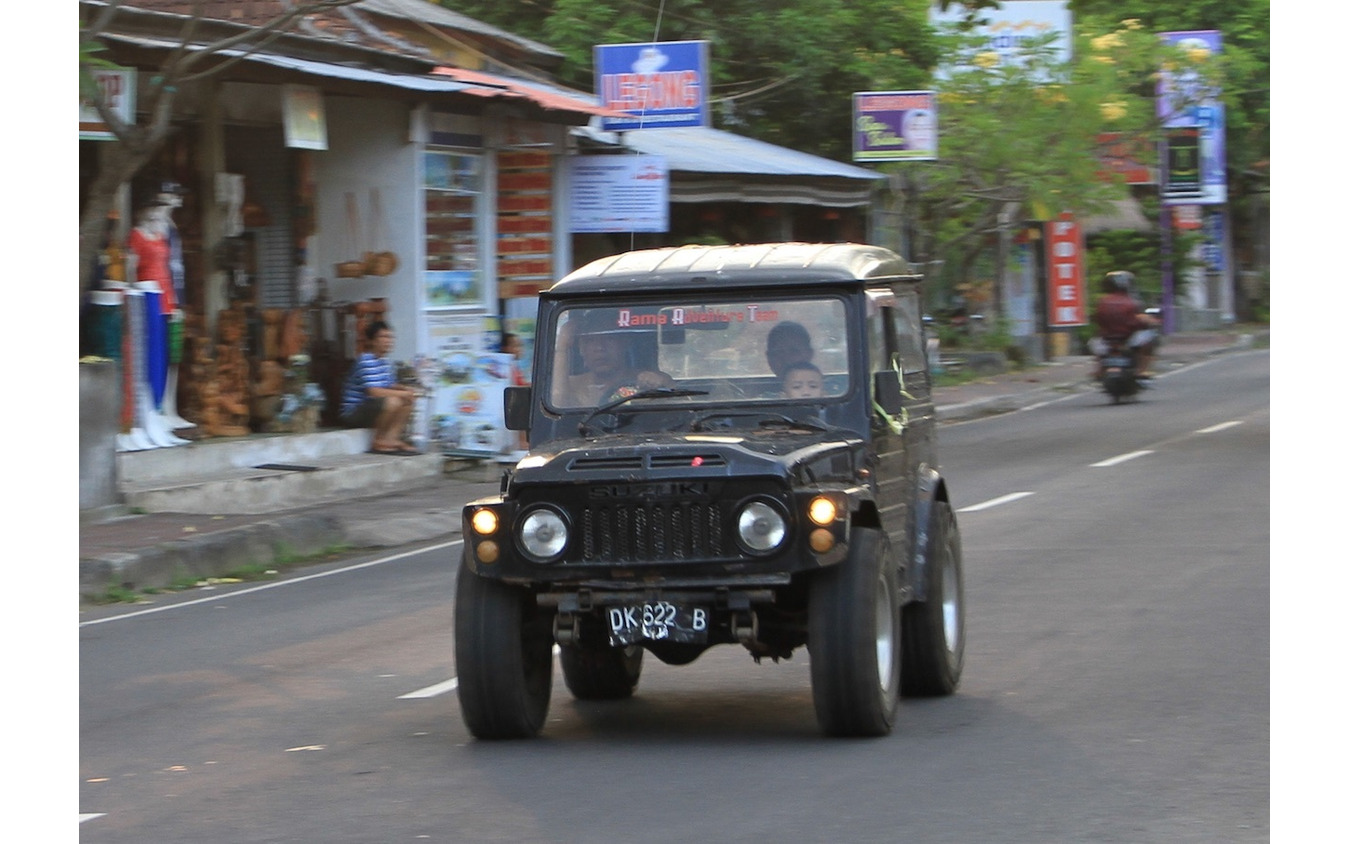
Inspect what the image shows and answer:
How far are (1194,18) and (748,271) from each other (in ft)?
129

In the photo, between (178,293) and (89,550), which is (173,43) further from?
(89,550)

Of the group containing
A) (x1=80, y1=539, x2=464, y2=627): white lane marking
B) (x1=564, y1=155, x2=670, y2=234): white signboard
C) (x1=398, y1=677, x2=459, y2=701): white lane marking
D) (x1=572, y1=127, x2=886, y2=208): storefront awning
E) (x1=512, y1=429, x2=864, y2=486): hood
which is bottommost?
(x1=80, y1=539, x2=464, y2=627): white lane marking

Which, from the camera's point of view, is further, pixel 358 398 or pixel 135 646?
pixel 358 398

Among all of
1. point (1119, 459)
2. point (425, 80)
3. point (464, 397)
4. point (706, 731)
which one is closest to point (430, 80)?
point (425, 80)

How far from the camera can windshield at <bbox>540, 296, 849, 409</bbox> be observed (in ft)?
25.6

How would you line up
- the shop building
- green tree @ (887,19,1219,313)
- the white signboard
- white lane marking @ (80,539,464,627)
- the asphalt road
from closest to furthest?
the asphalt road, white lane marking @ (80,539,464,627), the shop building, the white signboard, green tree @ (887,19,1219,313)

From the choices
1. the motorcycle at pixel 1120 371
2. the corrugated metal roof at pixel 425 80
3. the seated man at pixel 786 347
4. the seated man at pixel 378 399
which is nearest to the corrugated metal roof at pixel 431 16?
the corrugated metal roof at pixel 425 80

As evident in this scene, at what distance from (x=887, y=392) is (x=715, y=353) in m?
0.72

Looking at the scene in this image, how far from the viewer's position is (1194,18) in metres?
44.5

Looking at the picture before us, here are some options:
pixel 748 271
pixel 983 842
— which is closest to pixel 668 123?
pixel 748 271

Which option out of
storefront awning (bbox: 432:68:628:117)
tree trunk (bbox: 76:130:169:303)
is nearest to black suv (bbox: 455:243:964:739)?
tree trunk (bbox: 76:130:169:303)

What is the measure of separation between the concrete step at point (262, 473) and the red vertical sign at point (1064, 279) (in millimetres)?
22336

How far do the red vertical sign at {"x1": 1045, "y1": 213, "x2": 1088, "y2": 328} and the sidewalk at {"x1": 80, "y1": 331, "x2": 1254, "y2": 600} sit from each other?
72.0ft

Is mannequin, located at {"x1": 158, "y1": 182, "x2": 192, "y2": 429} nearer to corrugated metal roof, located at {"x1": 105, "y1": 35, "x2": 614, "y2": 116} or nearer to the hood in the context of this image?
corrugated metal roof, located at {"x1": 105, "y1": 35, "x2": 614, "y2": 116}
